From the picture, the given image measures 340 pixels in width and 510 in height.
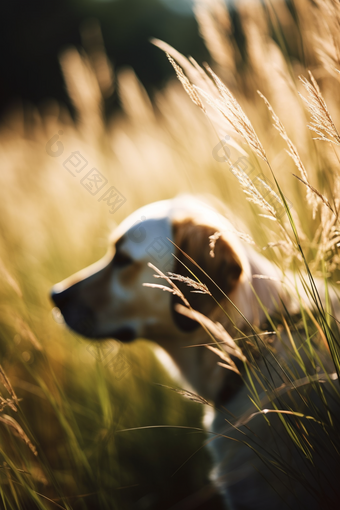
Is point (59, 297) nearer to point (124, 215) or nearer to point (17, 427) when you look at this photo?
point (17, 427)

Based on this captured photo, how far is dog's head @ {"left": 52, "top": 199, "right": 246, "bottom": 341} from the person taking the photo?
1238mm

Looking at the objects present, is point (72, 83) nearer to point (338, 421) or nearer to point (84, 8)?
point (338, 421)

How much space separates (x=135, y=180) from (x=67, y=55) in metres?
1.06

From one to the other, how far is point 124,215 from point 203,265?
1.52 m

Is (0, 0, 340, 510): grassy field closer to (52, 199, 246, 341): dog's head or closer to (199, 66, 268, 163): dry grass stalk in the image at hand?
(199, 66, 268, 163): dry grass stalk

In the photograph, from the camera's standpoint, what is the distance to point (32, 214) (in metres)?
3.52

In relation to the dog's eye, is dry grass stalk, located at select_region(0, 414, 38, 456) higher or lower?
lower

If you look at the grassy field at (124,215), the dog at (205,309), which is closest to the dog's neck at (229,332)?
the dog at (205,309)

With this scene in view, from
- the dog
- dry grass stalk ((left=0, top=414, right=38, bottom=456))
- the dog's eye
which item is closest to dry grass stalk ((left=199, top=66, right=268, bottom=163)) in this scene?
the dog

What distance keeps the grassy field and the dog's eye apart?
1.17 ft

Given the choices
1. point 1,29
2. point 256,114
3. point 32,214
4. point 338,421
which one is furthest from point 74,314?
point 1,29

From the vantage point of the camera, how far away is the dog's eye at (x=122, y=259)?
4.52ft

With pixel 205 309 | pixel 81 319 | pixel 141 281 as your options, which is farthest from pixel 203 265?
pixel 81 319

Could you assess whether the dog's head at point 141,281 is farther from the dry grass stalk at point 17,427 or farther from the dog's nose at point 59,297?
the dry grass stalk at point 17,427
